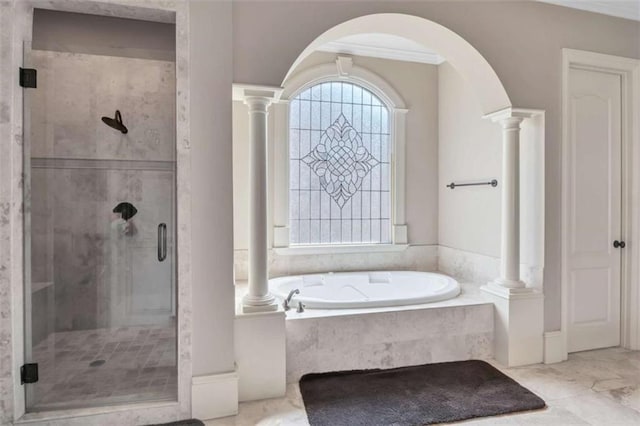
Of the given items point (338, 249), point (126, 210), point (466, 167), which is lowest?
point (338, 249)

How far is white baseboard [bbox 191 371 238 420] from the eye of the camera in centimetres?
190

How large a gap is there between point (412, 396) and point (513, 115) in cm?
199

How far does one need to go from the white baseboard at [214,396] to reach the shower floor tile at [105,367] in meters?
0.15

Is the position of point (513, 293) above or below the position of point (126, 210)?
below

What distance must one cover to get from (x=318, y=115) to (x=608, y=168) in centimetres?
246

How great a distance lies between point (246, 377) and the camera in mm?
2059

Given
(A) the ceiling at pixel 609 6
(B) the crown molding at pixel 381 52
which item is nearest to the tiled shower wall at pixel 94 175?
(B) the crown molding at pixel 381 52

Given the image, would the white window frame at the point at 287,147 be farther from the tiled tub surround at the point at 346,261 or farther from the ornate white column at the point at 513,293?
the ornate white column at the point at 513,293

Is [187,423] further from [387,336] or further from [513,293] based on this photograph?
[513,293]

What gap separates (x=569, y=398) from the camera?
2.10 meters

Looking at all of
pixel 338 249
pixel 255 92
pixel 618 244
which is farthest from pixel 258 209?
pixel 618 244

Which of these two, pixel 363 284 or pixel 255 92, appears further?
pixel 363 284

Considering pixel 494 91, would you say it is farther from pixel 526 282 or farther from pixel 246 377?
pixel 246 377

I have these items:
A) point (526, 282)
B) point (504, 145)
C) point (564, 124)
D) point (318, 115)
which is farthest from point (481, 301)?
point (318, 115)
